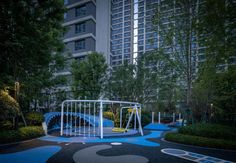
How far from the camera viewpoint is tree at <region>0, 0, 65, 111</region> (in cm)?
691

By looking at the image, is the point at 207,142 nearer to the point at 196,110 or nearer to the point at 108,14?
the point at 196,110

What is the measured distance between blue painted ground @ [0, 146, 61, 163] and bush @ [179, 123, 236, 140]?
5393 millimetres

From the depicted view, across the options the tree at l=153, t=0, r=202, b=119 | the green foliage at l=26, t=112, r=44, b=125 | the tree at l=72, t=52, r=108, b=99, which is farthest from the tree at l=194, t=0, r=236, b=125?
the tree at l=72, t=52, r=108, b=99

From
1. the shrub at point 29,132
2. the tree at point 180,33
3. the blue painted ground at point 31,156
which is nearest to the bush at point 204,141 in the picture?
the tree at point 180,33

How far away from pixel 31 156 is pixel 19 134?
2610mm

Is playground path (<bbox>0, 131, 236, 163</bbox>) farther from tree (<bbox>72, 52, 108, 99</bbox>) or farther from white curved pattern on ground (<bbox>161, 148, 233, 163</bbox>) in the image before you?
tree (<bbox>72, 52, 108, 99</bbox>)

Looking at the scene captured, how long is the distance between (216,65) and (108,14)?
21962 mm

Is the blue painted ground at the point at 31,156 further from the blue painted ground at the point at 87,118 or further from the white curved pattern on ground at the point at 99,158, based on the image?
the blue painted ground at the point at 87,118

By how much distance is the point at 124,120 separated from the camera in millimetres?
12961

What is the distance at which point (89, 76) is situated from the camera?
15.7 meters

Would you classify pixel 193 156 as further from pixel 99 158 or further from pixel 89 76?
pixel 89 76

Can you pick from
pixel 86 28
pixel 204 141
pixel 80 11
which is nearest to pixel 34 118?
pixel 204 141

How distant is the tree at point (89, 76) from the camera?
51.2 feet

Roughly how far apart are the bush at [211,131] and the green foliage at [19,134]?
6.71 m
